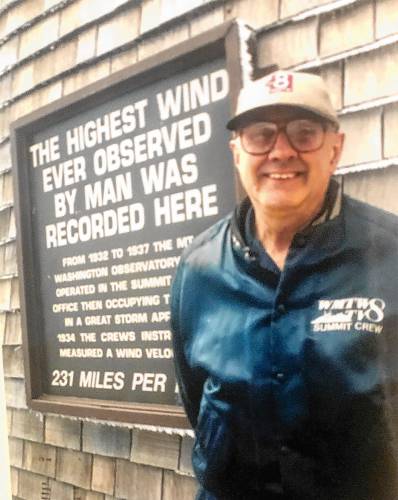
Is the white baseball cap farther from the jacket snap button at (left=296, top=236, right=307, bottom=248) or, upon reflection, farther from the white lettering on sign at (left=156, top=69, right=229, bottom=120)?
the white lettering on sign at (left=156, top=69, right=229, bottom=120)

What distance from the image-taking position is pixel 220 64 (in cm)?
97

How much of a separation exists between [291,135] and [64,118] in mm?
706

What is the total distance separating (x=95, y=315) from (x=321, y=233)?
0.65m

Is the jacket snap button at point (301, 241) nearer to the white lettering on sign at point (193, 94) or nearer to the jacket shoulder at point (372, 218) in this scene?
the jacket shoulder at point (372, 218)

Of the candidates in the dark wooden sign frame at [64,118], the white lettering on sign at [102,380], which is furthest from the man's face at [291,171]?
the white lettering on sign at [102,380]

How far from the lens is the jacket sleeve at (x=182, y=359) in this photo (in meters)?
0.90

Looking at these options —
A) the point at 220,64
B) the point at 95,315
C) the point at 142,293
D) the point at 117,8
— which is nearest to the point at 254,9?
the point at 220,64

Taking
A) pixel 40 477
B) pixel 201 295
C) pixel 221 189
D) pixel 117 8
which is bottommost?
pixel 40 477

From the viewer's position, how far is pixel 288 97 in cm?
69

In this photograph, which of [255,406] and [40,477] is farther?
[40,477]

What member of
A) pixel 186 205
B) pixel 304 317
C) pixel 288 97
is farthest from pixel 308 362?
pixel 186 205

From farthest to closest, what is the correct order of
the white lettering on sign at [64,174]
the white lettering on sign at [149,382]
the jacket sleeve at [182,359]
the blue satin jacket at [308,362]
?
the white lettering on sign at [64,174] < the white lettering on sign at [149,382] < the jacket sleeve at [182,359] < the blue satin jacket at [308,362]

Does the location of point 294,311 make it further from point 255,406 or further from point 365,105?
point 365,105

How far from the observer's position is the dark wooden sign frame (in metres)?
0.96
